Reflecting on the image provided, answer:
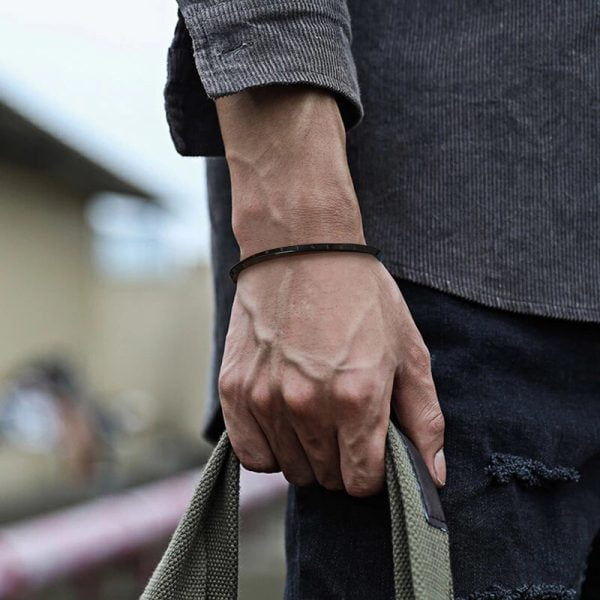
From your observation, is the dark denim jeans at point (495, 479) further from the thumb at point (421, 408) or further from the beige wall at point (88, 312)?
the beige wall at point (88, 312)

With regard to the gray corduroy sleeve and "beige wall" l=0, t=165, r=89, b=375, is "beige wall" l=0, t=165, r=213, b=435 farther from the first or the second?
the gray corduroy sleeve

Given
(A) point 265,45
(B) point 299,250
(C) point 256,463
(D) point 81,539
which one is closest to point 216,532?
(C) point 256,463

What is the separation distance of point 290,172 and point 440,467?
12.6 inches

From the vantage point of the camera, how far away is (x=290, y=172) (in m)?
0.85

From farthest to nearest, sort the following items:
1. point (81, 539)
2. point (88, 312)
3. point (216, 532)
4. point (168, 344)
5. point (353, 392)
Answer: point (168, 344) → point (88, 312) → point (81, 539) → point (216, 532) → point (353, 392)

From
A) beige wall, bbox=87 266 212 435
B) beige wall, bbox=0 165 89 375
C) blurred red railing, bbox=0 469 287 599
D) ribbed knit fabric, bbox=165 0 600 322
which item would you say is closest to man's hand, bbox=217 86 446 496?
ribbed knit fabric, bbox=165 0 600 322

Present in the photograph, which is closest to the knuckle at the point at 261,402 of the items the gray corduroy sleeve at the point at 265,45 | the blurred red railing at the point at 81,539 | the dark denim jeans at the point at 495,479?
the dark denim jeans at the point at 495,479

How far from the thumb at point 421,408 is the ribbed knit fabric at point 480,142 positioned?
0.40 ft

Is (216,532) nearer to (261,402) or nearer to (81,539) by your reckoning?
(261,402)

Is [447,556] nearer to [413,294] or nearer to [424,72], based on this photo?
[413,294]

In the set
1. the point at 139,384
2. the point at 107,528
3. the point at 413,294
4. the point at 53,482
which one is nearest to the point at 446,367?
the point at 413,294

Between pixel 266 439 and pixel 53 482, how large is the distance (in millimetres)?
8796

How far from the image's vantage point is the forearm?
85 centimetres

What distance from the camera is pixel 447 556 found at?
82 cm
